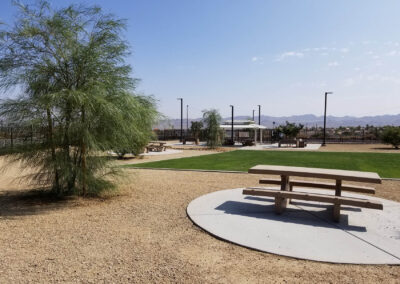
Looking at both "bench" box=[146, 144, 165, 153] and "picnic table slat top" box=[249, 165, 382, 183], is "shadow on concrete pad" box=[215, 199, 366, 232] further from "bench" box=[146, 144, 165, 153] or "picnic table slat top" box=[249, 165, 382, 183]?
"bench" box=[146, 144, 165, 153]

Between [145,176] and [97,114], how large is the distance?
13.6ft

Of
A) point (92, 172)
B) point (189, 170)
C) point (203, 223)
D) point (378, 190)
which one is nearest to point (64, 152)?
point (92, 172)

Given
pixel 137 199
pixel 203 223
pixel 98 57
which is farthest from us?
pixel 137 199

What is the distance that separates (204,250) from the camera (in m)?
3.99

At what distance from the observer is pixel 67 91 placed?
19.6 feet

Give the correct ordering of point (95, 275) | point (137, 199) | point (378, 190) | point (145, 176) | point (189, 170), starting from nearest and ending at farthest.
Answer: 1. point (95, 275)
2. point (137, 199)
3. point (378, 190)
4. point (145, 176)
5. point (189, 170)

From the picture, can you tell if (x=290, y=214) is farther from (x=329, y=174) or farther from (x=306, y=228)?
(x=329, y=174)

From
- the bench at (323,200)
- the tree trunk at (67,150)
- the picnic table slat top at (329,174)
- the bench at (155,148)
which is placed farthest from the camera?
the bench at (155,148)

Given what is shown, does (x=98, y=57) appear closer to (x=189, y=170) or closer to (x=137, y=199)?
(x=137, y=199)

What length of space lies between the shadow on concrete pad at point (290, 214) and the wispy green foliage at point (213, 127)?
18.2 meters

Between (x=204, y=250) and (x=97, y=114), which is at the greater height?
(x=97, y=114)

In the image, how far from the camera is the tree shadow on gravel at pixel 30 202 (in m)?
5.90

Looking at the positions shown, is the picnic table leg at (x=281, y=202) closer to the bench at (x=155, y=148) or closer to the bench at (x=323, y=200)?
the bench at (x=323, y=200)

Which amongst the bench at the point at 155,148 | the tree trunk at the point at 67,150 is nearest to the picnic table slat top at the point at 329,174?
the tree trunk at the point at 67,150
